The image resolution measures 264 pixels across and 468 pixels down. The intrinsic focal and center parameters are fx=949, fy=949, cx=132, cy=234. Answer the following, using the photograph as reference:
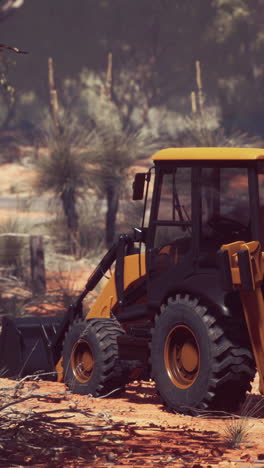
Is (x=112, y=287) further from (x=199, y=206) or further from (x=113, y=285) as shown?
(x=199, y=206)

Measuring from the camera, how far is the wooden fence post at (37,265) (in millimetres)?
17438

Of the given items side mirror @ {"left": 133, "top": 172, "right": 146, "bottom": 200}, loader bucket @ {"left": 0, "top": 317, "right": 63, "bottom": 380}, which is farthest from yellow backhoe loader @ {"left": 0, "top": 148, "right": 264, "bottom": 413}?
loader bucket @ {"left": 0, "top": 317, "right": 63, "bottom": 380}

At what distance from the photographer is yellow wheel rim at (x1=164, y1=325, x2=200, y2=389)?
26.7 ft

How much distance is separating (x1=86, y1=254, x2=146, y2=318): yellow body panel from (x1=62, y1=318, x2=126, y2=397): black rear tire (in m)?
0.28

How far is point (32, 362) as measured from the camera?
1084cm

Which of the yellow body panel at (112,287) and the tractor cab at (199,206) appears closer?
the tractor cab at (199,206)

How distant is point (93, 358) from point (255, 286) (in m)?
2.39

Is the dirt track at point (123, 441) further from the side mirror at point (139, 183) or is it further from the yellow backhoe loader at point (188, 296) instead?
the side mirror at point (139, 183)

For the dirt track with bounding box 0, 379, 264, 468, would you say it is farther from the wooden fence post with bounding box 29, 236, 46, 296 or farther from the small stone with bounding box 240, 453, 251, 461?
the wooden fence post with bounding box 29, 236, 46, 296

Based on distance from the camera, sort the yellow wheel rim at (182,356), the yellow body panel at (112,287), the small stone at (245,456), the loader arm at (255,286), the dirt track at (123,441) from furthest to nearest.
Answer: the yellow body panel at (112,287) → the yellow wheel rim at (182,356) → the loader arm at (255,286) → the small stone at (245,456) → the dirt track at (123,441)

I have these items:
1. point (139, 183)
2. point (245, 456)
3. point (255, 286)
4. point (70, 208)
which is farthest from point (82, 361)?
point (70, 208)

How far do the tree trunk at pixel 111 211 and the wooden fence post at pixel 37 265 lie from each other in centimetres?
402

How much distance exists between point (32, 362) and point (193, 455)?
15.2 feet

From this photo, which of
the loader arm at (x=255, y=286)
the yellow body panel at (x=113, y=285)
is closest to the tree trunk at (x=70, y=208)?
the yellow body panel at (x=113, y=285)
